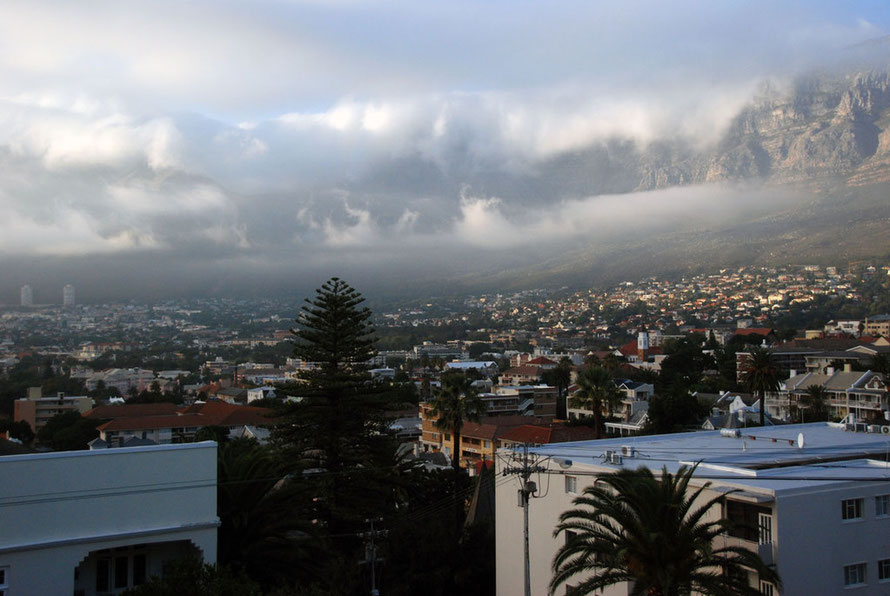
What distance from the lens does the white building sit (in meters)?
11.4

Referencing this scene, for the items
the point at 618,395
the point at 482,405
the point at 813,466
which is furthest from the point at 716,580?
the point at 618,395

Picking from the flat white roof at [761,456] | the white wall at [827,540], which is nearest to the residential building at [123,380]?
the flat white roof at [761,456]

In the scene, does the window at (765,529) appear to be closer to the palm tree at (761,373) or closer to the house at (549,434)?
the house at (549,434)

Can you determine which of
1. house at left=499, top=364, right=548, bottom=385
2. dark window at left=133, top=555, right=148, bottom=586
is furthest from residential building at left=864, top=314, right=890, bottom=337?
dark window at left=133, top=555, right=148, bottom=586

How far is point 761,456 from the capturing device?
17688 millimetres

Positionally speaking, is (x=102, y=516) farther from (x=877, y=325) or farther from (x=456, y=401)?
(x=877, y=325)

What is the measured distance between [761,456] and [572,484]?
4.38 metres

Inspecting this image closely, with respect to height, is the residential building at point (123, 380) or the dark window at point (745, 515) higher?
the dark window at point (745, 515)

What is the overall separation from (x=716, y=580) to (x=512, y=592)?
7.84 m

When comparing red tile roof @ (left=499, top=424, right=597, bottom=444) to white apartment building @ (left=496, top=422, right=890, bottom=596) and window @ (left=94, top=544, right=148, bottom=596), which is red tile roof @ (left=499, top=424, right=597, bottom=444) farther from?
window @ (left=94, top=544, right=148, bottom=596)

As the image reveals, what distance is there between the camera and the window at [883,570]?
14.4 metres

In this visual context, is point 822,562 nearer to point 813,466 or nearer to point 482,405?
point 813,466

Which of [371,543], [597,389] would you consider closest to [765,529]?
[371,543]

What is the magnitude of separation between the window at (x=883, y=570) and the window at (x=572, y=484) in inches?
225
